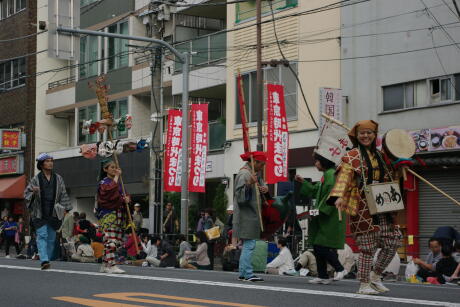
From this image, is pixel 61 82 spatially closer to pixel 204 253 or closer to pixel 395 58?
pixel 395 58

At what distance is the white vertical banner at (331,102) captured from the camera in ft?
78.8

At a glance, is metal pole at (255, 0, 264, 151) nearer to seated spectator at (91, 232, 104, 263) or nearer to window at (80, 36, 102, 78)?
seated spectator at (91, 232, 104, 263)

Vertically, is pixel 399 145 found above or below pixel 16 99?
below

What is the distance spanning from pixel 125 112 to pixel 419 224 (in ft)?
53.3

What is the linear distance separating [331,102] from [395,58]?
2057mm

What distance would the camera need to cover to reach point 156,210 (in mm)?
24984

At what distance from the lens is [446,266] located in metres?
15.5

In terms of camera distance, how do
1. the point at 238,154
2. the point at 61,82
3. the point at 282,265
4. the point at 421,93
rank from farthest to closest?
1. the point at 61,82
2. the point at 238,154
3. the point at 421,93
4. the point at 282,265

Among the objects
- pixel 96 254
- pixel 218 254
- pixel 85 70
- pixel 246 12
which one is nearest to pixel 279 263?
pixel 96 254

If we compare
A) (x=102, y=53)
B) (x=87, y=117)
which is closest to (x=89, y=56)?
(x=102, y=53)

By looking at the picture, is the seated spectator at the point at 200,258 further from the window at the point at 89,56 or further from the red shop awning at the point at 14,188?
the red shop awning at the point at 14,188

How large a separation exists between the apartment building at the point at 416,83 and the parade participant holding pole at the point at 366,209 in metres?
11.5

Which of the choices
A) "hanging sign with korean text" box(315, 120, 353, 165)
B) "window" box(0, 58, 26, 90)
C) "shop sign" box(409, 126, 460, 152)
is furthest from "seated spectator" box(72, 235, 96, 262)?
"window" box(0, 58, 26, 90)

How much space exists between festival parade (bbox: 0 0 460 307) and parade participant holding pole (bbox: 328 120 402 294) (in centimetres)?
2
